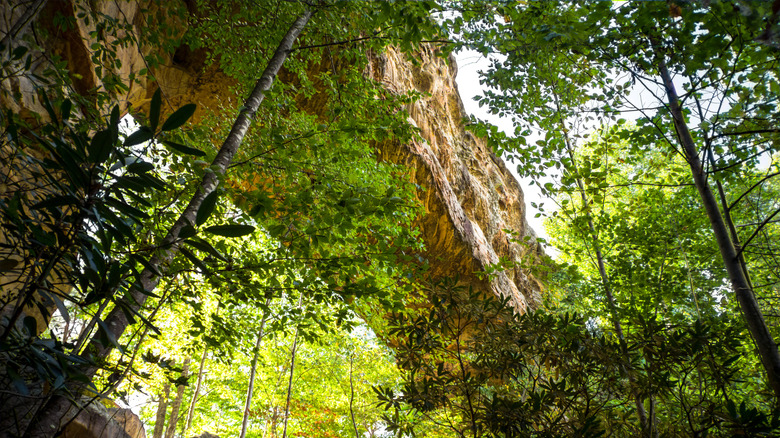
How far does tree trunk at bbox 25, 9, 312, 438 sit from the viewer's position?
1513 mm

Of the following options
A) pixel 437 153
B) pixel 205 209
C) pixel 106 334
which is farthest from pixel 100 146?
pixel 437 153

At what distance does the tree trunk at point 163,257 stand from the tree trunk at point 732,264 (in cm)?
218

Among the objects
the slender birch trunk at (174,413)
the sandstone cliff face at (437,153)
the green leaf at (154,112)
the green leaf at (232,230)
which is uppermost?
the sandstone cliff face at (437,153)

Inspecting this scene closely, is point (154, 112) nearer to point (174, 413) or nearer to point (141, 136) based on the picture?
point (141, 136)

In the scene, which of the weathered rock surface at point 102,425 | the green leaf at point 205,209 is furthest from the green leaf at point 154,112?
the weathered rock surface at point 102,425

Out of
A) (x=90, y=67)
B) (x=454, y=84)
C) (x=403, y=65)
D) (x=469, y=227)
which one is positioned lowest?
(x=90, y=67)

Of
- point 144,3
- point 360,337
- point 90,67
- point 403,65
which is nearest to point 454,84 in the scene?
point 403,65

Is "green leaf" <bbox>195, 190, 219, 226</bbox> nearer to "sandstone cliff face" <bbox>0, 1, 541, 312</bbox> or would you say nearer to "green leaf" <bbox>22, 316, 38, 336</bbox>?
"green leaf" <bbox>22, 316, 38, 336</bbox>

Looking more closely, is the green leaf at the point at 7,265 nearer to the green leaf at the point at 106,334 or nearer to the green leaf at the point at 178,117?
the green leaf at the point at 106,334

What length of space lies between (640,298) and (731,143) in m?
2.28

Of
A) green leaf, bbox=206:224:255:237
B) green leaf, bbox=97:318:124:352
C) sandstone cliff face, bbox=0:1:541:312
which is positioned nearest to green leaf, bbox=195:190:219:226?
green leaf, bbox=206:224:255:237

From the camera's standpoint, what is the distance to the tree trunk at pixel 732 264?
59.6 inches

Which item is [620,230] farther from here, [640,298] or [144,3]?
[144,3]

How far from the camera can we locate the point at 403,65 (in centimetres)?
946
